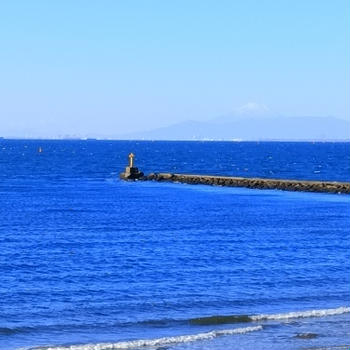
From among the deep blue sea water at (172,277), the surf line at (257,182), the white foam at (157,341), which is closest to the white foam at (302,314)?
the deep blue sea water at (172,277)

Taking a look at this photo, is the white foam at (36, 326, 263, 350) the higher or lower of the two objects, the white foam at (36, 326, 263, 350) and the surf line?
the lower

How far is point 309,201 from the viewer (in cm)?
6519

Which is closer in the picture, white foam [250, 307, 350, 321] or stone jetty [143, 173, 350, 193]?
white foam [250, 307, 350, 321]

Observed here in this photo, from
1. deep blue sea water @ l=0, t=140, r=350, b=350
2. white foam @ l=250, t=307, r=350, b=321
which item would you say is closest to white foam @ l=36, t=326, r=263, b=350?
deep blue sea water @ l=0, t=140, r=350, b=350

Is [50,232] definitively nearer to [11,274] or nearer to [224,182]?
[11,274]

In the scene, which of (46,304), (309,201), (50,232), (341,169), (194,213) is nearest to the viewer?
(46,304)

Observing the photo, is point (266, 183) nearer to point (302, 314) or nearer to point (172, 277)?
point (172, 277)

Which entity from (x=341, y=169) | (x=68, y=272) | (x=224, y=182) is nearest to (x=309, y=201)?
(x=224, y=182)

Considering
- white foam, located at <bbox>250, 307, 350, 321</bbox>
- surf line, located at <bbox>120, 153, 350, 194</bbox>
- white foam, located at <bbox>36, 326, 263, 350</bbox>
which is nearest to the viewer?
white foam, located at <bbox>36, 326, 263, 350</bbox>

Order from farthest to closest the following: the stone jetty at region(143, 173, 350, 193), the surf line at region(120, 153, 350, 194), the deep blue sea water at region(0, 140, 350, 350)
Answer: the surf line at region(120, 153, 350, 194), the stone jetty at region(143, 173, 350, 193), the deep blue sea water at region(0, 140, 350, 350)

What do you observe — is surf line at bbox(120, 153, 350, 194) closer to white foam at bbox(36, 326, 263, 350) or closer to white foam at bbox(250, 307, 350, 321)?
white foam at bbox(250, 307, 350, 321)

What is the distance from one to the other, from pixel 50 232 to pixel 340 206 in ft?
81.0

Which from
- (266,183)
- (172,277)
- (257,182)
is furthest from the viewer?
(257,182)

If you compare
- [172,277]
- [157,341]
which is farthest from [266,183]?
[157,341]
